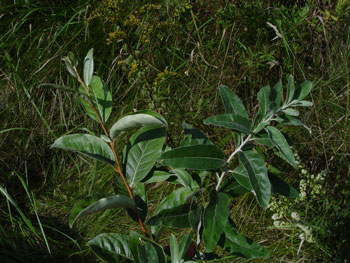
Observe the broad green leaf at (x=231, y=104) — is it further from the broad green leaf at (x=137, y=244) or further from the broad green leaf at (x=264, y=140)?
the broad green leaf at (x=137, y=244)

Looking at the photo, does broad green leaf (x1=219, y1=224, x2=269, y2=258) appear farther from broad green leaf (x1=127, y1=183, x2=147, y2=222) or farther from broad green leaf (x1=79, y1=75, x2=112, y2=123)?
broad green leaf (x1=79, y1=75, x2=112, y2=123)

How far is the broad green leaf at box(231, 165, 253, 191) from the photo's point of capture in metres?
0.94

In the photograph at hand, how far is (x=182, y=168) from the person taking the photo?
94 cm

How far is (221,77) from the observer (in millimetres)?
2236

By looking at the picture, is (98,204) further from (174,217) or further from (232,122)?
(232,122)

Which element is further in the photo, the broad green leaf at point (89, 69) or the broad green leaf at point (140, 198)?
the broad green leaf at point (140, 198)

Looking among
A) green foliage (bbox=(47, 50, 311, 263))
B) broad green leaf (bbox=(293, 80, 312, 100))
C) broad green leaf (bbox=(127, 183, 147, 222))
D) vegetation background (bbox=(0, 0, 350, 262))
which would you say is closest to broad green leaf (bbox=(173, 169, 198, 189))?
green foliage (bbox=(47, 50, 311, 263))

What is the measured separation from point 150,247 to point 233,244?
23 centimetres

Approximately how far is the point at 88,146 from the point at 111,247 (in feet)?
0.78

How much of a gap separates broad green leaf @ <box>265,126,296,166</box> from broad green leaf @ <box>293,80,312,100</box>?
0.14 metres

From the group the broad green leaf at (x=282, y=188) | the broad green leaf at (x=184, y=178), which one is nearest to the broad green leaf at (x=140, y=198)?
the broad green leaf at (x=184, y=178)

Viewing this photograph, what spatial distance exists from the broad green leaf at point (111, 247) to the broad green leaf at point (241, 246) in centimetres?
23

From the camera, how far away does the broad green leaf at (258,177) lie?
0.86 meters

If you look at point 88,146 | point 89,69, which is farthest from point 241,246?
point 89,69
